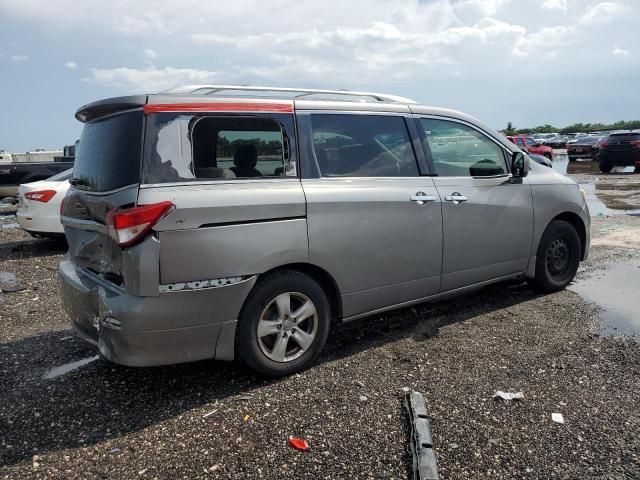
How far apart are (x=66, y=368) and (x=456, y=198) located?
342cm

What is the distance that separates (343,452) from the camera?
9.53ft

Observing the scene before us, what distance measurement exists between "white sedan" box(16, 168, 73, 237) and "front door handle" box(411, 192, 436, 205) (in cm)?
655

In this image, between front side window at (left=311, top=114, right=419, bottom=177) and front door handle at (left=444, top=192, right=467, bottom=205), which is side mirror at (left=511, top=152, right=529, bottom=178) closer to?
front door handle at (left=444, top=192, right=467, bottom=205)

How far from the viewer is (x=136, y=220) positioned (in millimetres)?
3109

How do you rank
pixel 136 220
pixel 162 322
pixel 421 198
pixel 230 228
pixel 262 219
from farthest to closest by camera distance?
pixel 421 198
pixel 262 219
pixel 230 228
pixel 162 322
pixel 136 220

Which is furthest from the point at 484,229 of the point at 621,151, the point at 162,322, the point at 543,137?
the point at 543,137

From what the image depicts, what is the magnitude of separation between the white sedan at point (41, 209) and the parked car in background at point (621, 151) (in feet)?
67.7

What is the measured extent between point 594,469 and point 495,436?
51cm

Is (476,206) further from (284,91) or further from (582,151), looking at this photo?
(582,151)

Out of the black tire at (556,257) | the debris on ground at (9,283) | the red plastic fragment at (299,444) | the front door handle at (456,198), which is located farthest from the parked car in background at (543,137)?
the red plastic fragment at (299,444)

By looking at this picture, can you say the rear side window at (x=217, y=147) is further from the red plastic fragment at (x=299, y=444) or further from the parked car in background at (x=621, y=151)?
the parked car in background at (x=621, y=151)

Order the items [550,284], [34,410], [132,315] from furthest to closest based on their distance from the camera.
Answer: [550,284] < [34,410] < [132,315]

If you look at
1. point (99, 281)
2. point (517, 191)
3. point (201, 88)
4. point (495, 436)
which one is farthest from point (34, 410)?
point (517, 191)

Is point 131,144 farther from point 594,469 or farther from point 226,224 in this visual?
point 594,469
